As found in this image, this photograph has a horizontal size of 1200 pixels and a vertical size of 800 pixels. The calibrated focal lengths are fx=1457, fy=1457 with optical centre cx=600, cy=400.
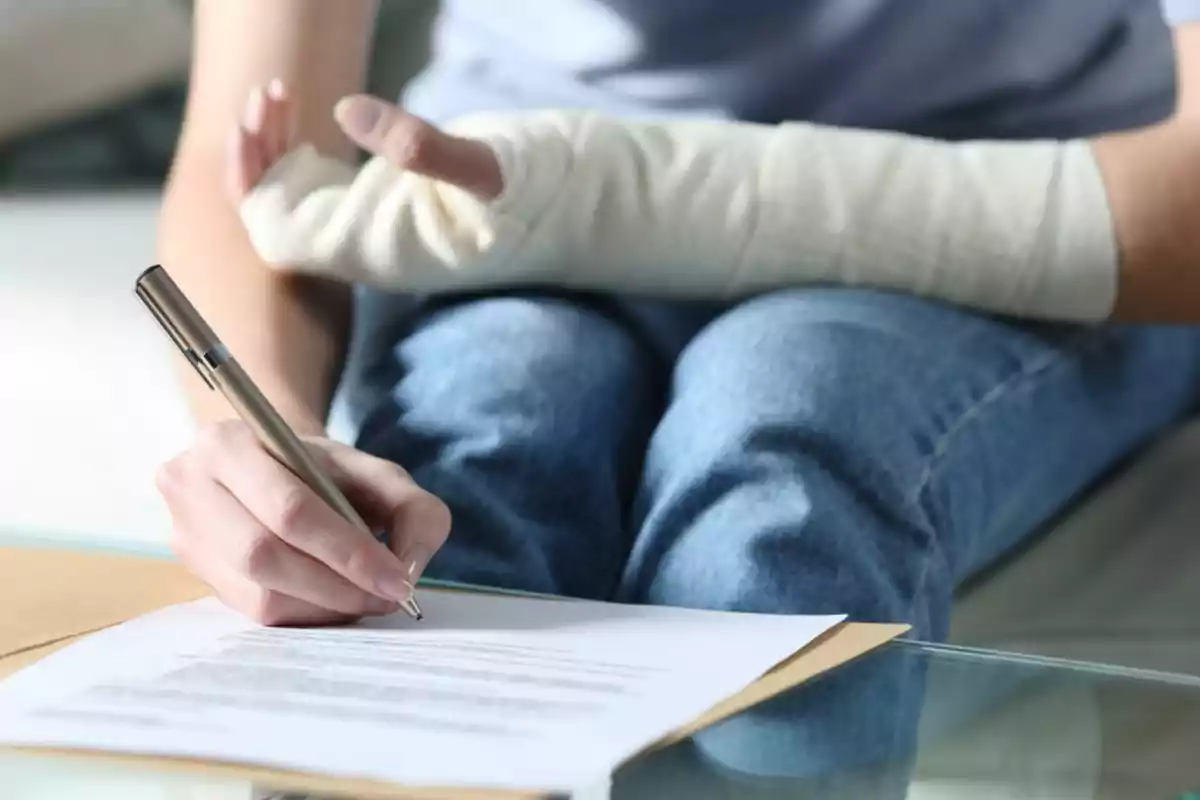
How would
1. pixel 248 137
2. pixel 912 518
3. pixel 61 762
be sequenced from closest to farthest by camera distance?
1. pixel 61 762
2. pixel 912 518
3. pixel 248 137

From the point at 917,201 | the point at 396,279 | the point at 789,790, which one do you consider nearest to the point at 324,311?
the point at 396,279

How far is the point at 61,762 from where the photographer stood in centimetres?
34

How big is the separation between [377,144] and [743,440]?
17cm

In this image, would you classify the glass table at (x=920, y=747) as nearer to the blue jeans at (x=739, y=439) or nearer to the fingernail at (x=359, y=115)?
the blue jeans at (x=739, y=439)

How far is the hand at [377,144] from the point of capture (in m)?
0.53

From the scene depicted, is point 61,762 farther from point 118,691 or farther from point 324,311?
point 324,311

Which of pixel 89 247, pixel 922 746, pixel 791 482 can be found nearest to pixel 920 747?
pixel 922 746

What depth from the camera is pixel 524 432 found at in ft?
1.78

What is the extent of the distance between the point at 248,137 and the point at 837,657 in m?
0.37

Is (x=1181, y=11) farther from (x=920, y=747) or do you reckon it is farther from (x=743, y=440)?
(x=920, y=747)

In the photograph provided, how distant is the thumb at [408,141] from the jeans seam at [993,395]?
0.68 feet

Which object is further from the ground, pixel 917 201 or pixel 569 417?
pixel 917 201

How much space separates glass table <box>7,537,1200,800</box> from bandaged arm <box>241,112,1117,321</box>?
226mm

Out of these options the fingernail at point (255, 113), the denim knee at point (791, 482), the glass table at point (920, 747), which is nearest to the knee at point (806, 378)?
the denim knee at point (791, 482)
